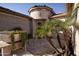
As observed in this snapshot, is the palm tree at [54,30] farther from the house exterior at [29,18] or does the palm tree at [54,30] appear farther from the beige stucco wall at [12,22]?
the beige stucco wall at [12,22]

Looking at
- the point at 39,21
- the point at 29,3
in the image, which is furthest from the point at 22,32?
the point at 29,3

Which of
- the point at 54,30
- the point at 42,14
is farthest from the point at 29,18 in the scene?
the point at 54,30

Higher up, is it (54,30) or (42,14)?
(42,14)

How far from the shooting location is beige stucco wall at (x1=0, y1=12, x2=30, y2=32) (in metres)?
2.05

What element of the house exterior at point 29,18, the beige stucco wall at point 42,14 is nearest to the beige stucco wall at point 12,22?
the house exterior at point 29,18

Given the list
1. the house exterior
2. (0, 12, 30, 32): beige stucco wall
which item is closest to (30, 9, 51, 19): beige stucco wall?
the house exterior

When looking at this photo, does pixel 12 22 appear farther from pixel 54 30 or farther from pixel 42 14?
pixel 54 30

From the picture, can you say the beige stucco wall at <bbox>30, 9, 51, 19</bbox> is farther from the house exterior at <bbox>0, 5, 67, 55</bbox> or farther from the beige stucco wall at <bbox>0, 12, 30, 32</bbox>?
the beige stucco wall at <bbox>0, 12, 30, 32</bbox>

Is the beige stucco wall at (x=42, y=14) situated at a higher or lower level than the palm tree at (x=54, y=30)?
higher

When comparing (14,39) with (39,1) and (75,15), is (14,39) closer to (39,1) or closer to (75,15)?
(39,1)

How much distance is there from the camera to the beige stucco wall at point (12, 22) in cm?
205

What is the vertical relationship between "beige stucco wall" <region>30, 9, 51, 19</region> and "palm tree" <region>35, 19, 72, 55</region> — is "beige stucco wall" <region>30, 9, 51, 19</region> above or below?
above

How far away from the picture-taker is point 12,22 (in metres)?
2.08

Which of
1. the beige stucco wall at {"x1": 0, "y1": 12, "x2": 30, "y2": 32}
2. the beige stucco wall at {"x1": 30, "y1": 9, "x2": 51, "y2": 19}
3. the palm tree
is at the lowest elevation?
the palm tree
